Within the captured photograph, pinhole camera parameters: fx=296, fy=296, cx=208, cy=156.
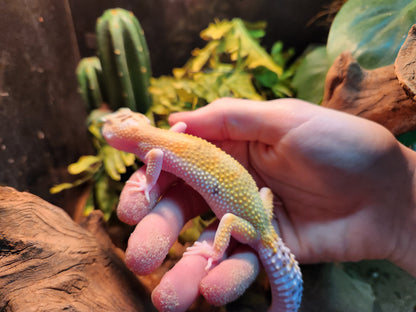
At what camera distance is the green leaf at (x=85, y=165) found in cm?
191

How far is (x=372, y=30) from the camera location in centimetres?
180

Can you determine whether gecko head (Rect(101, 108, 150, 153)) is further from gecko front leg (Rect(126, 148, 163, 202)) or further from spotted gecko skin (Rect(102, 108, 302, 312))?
gecko front leg (Rect(126, 148, 163, 202))

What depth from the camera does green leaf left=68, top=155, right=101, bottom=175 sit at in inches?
75.4

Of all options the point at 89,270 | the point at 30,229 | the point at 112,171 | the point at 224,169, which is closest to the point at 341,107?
the point at 224,169

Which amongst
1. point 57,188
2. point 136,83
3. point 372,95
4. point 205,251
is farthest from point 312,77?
point 57,188

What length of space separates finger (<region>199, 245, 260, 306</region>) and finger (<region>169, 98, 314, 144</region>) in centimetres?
62

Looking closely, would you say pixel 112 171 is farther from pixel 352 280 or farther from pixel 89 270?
pixel 352 280

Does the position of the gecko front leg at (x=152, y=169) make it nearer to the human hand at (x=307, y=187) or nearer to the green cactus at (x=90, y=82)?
the human hand at (x=307, y=187)

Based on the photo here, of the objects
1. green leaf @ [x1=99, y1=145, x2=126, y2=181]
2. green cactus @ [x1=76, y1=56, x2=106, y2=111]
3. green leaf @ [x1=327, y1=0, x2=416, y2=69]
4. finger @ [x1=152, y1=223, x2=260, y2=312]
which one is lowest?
finger @ [x1=152, y1=223, x2=260, y2=312]

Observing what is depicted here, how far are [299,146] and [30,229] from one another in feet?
4.14

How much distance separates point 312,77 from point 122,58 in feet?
4.69

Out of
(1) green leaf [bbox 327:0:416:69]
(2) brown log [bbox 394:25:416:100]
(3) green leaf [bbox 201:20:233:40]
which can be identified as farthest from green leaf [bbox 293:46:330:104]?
(2) brown log [bbox 394:25:416:100]

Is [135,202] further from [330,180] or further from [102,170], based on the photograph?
[330,180]

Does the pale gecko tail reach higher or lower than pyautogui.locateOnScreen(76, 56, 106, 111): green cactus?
lower
